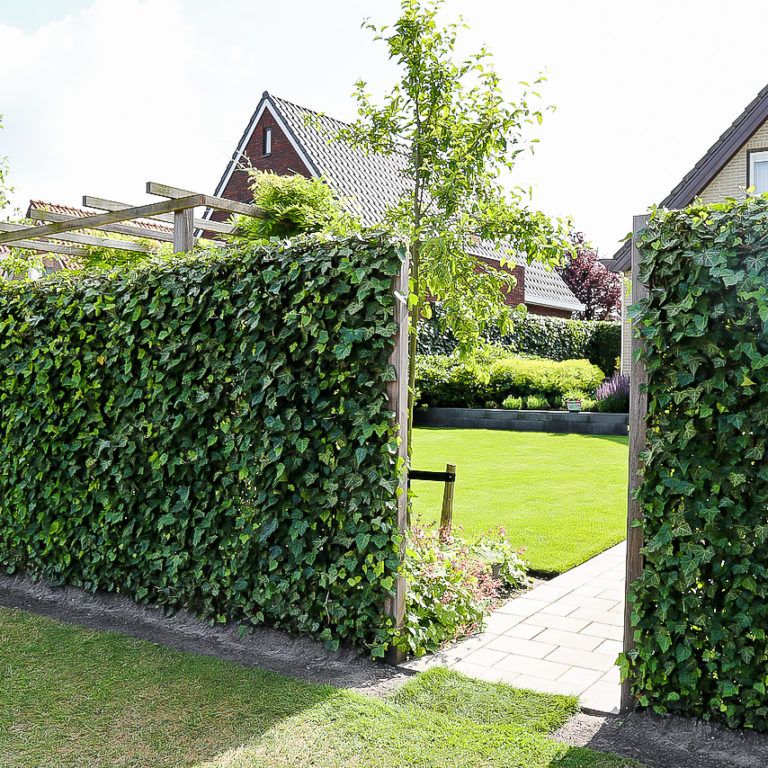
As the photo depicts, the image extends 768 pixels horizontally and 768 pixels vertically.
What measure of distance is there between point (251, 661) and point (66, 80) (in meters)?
11.9

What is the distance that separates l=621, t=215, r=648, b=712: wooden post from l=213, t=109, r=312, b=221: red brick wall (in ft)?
58.5

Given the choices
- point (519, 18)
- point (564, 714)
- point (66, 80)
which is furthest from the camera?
point (66, 80)

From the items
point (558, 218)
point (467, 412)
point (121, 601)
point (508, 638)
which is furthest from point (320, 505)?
point (467, 412)

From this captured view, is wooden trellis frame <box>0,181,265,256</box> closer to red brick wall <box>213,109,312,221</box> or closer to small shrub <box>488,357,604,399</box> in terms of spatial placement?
small shrub <box>488,357,604,399</box>

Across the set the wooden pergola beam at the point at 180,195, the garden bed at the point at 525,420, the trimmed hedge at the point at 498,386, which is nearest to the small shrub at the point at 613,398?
the garden bed at the point at 525,420

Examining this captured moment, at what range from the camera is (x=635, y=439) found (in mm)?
3381

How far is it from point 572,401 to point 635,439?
38.5 feet

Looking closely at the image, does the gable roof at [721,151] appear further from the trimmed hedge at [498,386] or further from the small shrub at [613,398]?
the trimmed hedge at [498,386]

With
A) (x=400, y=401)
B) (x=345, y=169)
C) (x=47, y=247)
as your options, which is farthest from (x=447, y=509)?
(x=345, y=169)

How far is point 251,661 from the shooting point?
164 inches

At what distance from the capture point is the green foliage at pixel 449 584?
4.23m

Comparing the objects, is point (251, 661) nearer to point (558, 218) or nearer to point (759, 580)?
point (759, 580)

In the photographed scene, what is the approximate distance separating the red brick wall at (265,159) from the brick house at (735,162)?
9691mm

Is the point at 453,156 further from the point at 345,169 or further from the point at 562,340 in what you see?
the point at 562,340
